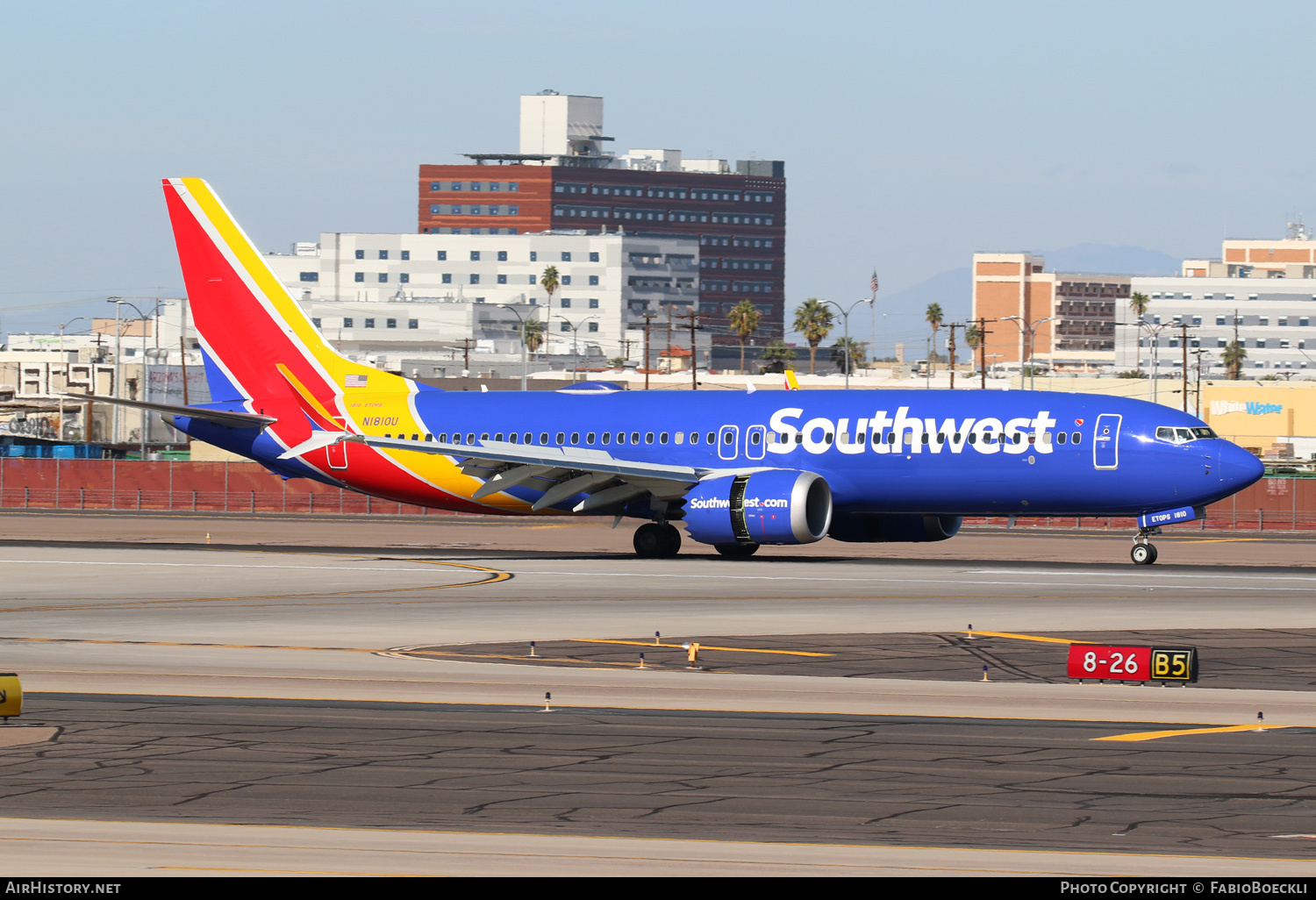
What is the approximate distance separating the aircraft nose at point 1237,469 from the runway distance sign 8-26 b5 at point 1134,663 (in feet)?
66.0

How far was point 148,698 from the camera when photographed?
2050cm

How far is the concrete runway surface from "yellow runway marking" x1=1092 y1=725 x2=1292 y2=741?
3.4 inches

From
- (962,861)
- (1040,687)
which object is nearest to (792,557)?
(1040,687)

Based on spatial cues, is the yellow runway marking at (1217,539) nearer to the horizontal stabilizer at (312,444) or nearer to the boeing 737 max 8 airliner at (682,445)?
the boeing 737 max 8 airliner at (682,445)

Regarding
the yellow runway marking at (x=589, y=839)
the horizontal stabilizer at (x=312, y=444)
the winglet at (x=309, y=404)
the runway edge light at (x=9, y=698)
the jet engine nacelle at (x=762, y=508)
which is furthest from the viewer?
the winglet at (x=309, y=404)

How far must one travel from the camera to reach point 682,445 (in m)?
46.2

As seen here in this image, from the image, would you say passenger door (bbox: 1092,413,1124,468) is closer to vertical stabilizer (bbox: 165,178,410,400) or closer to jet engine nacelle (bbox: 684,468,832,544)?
jet engine nacelle (bbox: 684,468,832,544)

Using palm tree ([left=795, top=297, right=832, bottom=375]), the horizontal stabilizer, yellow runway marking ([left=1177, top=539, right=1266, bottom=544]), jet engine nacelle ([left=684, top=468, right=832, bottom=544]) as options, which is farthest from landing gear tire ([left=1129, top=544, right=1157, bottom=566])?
palm tree ([left=795, top=297, right=832, bottom=375])

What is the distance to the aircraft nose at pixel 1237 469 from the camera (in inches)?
1626

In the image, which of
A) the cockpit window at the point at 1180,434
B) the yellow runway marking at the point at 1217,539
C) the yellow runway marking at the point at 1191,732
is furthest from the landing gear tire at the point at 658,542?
the yellow runway marking at the point at 1191,732

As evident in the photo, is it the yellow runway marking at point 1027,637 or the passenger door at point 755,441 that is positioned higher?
the passenger door at point 755,441

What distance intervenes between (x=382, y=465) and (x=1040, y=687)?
99.7 ft

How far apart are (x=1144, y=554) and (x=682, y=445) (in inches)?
516

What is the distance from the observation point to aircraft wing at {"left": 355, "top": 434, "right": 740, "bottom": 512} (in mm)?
44906
